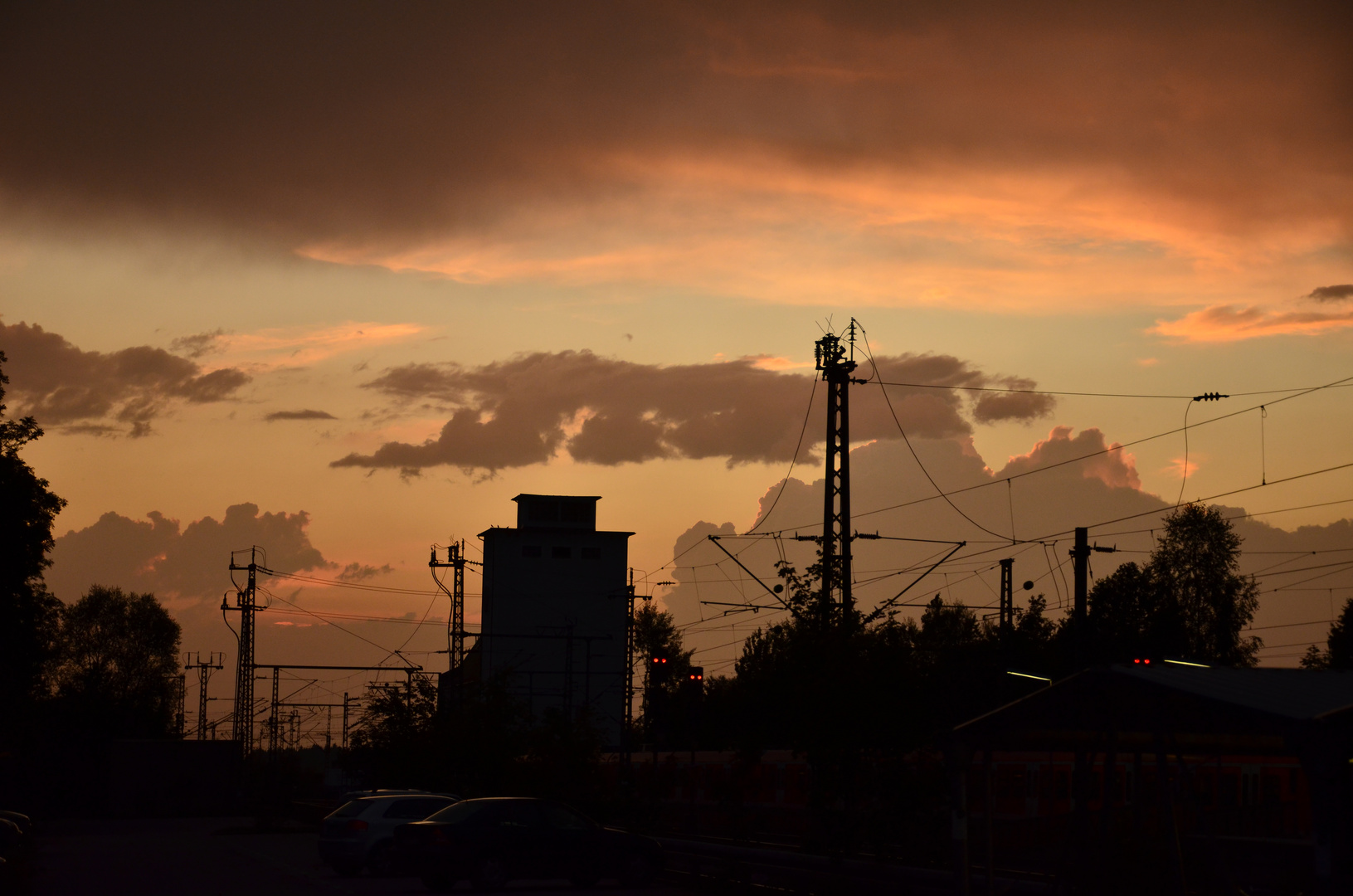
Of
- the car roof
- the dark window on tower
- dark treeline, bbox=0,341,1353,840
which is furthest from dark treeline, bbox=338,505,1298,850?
the dark window on tower

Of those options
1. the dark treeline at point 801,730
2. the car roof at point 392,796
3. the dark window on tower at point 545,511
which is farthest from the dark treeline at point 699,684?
the dark window on tower at point 545,511

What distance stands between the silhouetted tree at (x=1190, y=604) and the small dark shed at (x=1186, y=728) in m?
67.2

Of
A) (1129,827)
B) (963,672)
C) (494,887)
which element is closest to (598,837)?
(494,887)

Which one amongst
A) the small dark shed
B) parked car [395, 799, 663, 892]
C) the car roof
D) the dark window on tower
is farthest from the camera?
the dark window on tower

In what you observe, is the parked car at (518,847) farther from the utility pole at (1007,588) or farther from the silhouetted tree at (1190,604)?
the silhouetted tree at (1190,604)

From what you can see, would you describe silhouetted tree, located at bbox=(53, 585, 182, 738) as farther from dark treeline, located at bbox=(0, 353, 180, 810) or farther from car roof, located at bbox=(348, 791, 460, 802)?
car roof, located at bbox=(348, 791, 460, 802)

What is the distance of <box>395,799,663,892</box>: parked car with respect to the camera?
21641mm

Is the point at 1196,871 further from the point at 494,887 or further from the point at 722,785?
the point at 722,785

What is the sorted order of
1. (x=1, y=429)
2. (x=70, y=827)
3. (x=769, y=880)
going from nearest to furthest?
(x=769, y=880) < (x=1, y=429) < (x=70, y=827)

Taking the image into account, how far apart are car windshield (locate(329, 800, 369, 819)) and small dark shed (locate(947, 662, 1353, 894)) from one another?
1527 cm

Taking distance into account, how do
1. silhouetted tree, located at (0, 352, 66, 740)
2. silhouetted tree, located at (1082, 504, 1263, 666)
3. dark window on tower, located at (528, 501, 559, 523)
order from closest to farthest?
1. silhouetted tree, located at (0, 352, 66, 740)
2. silhouetted tree, located at (1082, 504, 1263, 666)
3. dark window on tower, located at (528, 501, 559, 523)

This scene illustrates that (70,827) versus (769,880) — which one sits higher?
(769,880)

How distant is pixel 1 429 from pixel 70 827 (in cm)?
3177

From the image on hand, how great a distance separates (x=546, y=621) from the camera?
94.4m
